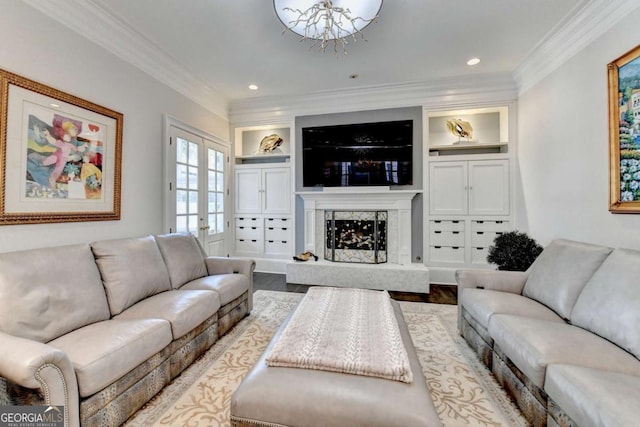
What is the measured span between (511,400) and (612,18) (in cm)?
304

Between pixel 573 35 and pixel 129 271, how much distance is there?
4.48m

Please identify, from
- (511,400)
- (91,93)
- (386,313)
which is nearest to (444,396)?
(511,400)

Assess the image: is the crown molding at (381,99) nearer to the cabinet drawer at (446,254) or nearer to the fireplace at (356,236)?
the fireplace at (356,236)

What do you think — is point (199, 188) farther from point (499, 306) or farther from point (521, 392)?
point (521, 392)

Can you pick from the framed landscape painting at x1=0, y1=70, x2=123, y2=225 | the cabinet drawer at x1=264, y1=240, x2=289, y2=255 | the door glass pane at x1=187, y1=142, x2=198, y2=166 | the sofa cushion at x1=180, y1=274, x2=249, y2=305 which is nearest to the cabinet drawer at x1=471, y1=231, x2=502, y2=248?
the cabinet drawer at x1=264, y1=240, x2=289, y2=255

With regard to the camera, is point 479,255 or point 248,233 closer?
point 479,255

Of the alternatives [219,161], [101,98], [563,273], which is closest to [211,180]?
[219,161]

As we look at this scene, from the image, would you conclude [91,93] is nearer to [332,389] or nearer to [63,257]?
[63,257]

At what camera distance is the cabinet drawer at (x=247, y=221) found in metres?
4.73

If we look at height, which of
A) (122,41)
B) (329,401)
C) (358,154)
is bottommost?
(329,401)

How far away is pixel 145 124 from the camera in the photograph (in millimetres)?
2979

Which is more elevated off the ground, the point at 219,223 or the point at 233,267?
the point at 219,223

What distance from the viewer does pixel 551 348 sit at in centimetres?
140

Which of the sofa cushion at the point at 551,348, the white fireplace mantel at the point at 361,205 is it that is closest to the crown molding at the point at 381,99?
the white fireplace mantel at the point at 361,205
